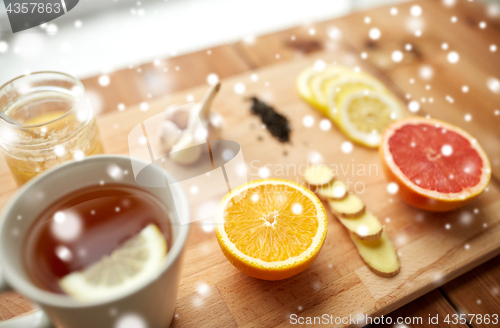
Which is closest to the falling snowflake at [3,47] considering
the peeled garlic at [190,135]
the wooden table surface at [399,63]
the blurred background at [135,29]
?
the blurred background at [135,29]

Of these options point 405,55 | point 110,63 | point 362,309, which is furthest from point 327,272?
point 110,63

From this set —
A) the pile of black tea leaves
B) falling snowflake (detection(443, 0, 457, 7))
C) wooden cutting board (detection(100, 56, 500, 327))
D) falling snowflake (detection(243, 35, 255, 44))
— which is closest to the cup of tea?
wooden cutting board (detection(100, 56, 500, 327))

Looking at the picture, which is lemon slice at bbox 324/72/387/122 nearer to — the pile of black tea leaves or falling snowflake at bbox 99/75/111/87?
the pile of black tea leaves

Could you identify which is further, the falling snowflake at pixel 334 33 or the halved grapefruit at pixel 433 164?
the falling snowflake at pixel 334 33

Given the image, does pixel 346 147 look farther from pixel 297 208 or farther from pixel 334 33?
pixel 334 33

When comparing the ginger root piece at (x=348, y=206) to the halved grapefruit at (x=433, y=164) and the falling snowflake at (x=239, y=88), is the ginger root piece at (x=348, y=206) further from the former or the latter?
the falling snowflake at (x=239, y=88)

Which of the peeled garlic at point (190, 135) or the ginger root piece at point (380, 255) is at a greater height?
the peeled garlic at point (190, 135)

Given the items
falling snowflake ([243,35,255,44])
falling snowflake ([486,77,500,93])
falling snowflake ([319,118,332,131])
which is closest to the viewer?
falling snowflake ([319,118,332,131])

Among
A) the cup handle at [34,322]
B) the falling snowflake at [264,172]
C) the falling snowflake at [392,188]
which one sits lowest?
the falling snowflake at [392,188]
